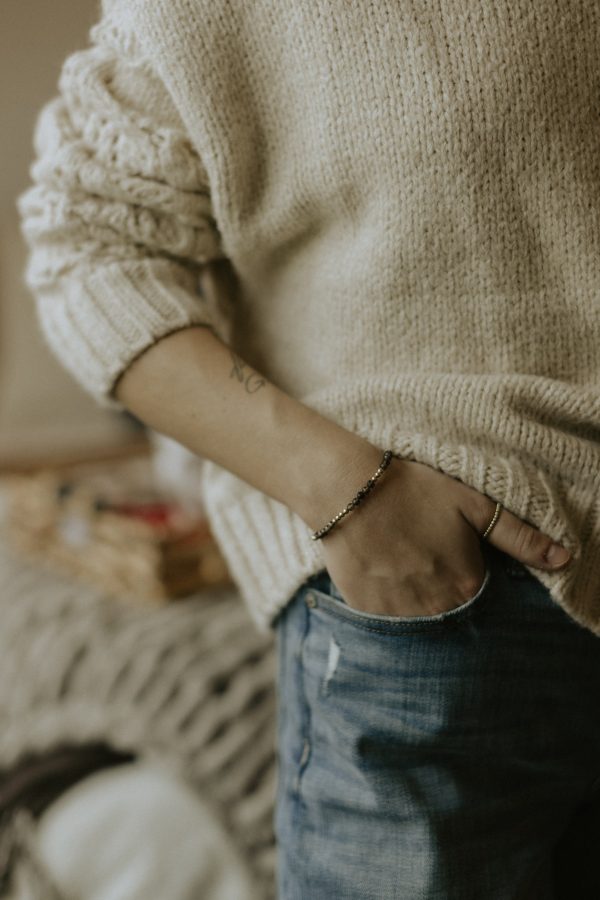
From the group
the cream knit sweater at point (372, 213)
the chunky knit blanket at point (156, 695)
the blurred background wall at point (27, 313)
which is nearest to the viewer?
the cream knit sweater at point (372, 213)

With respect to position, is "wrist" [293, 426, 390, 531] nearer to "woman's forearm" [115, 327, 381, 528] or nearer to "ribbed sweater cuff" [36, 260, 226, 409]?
"woman's forearm" [115, 327, 381, 528]

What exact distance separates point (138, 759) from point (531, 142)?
42.7 inches

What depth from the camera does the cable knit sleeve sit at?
2.13 ft

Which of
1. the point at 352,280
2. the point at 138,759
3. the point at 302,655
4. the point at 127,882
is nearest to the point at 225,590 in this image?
the point at 138,759

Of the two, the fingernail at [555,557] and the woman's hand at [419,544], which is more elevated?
the woman's hand at [419,544]

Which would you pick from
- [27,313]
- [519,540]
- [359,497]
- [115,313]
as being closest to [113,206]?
[115,313]

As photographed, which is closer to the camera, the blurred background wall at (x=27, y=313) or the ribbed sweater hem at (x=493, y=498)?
the ribbed sweater hem at (x=493, y=498)

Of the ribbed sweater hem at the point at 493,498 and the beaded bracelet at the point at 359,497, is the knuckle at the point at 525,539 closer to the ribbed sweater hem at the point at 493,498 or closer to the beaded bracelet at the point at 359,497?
the ribbed sweater hem at the point at 493,498

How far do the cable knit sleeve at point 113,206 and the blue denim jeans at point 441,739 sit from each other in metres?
0.28

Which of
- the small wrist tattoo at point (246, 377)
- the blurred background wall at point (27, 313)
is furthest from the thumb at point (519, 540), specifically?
the blurred background wall at point (27, 313)

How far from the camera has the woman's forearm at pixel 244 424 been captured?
606 mm

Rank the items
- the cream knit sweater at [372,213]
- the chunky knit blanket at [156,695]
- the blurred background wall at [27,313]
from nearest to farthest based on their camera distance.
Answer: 1. the cream knit sweater at [372,213]
2. the chunky knit blanket at [156,695]
3. the blurred background wall at [27,313]

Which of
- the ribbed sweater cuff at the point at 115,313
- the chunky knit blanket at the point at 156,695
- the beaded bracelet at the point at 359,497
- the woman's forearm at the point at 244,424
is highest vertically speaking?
the ribbed sweater cuff at the point at 115,313

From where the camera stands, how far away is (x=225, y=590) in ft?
5.33
